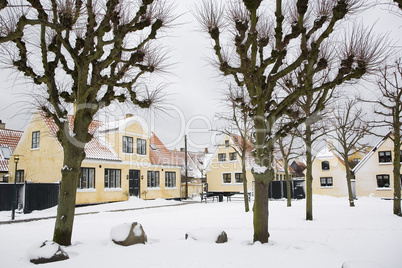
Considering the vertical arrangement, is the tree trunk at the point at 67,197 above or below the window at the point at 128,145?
below

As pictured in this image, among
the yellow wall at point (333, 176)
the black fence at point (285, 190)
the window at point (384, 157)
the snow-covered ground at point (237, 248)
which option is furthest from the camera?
the yellow wall at point (333, 176)

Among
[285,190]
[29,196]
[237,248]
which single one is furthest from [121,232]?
[285,190]

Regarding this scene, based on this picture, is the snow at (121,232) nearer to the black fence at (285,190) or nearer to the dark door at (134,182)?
the dark door at (134,182)

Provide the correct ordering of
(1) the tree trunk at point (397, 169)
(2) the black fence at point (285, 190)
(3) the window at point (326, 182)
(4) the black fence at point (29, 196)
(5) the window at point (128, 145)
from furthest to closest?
(3) the window at point (326, 182), (2) the black fence at point (285, 190), (5) the window at point (128, 145), (4) the black fence at point (29, 196), (1) the tree trunk at point (397, 169)

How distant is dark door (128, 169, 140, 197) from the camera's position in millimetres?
25312

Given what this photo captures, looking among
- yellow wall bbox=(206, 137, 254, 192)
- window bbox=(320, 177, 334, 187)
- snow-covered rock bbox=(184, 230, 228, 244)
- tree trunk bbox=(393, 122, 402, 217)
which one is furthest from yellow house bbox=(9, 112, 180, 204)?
tree trunk bbox=(393, 122, 402, 217)

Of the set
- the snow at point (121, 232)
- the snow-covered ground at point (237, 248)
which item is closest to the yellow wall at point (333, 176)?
the snow-covered ground at point (237, 248)

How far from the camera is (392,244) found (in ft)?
26.4

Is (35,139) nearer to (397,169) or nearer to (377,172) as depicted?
(397,169)

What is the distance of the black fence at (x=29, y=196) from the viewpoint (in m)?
17.9

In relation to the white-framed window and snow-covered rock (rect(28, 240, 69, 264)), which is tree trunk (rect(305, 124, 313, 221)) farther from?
the white-framed window

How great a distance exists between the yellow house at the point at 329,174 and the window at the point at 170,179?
52.0 feet

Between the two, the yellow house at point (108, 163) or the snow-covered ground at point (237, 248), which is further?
the yellow house at point (108, 163)

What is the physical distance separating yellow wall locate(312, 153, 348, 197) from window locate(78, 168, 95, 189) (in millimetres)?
23651
